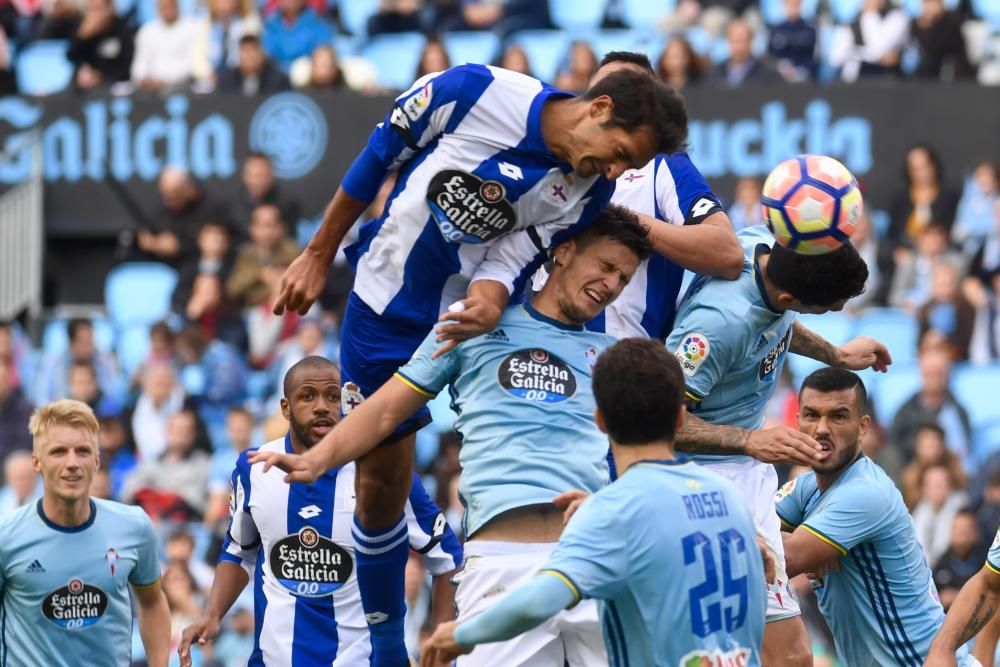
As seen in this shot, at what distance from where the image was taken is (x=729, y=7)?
1705 centimetres

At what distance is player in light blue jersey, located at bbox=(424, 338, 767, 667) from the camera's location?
215 inches

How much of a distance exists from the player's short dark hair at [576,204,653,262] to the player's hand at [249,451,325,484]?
131 cm

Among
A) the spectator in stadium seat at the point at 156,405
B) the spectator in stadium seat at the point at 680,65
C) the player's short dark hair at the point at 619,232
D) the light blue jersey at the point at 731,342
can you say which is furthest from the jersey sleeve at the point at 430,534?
the spectator in stadium seat at the point at 680,65

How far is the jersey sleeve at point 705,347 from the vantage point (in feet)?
24.1

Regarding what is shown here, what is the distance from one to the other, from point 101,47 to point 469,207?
12106 millimetres

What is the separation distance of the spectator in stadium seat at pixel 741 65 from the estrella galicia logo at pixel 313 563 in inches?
326

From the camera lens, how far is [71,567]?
8.28 m

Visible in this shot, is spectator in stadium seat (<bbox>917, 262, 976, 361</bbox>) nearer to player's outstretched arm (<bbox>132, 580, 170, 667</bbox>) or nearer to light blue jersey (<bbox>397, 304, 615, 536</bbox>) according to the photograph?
player's outstretched arm (<bbox>132, 580, 170, 667</bbox>)

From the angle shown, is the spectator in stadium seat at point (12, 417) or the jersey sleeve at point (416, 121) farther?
the spectator in stadium seat at point (12, 417)

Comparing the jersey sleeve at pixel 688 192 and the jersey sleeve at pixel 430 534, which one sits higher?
the jersey sleeve at pixel 688 192

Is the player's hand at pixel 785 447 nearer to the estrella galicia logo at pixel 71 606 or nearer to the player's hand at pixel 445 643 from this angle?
the player's hand at pixel 445 643

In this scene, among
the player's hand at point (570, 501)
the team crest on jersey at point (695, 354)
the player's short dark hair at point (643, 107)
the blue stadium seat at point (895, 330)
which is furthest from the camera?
the blue stadium seat at point (895, 330)

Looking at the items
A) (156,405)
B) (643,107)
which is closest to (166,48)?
(156,405)

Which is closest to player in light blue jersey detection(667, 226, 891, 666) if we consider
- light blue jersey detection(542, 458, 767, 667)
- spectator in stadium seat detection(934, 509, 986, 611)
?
light blue jersey detection(542, 458, 767, 667)
